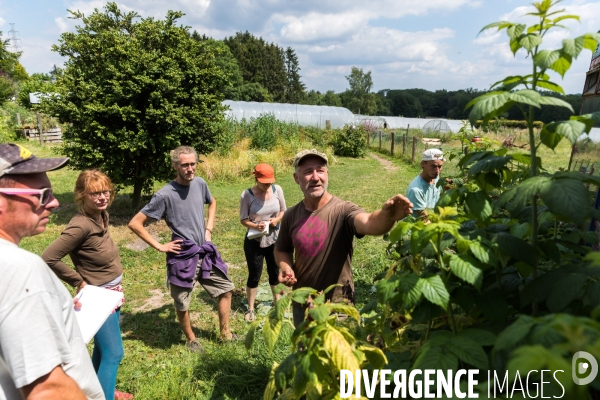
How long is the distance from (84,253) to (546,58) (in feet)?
10.2

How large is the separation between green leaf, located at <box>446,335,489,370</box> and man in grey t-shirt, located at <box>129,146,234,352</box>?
3.13 m

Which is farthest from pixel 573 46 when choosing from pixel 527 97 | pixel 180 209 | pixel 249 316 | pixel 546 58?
pixel 249 316

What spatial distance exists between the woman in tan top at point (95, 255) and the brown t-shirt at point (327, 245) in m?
1.50

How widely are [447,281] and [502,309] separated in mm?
172

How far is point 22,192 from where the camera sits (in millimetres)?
1509

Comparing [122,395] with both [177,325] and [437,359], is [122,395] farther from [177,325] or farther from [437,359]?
[437,359]

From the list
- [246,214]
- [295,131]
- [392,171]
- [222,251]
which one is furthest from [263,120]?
[246,214]

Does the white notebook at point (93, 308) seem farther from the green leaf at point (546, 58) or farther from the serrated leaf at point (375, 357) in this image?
the green leaf at point (546, 58)

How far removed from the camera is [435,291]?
1174 mm

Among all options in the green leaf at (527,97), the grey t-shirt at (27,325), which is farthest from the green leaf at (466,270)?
the grey t-shirt at (27,325)

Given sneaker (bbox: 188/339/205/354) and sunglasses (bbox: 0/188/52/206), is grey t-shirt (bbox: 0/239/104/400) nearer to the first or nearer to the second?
sunglasses (bbox: 0/188/52/206)

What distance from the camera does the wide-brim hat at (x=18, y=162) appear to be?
4.87ft

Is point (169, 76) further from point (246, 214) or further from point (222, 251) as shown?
point (246, 214)

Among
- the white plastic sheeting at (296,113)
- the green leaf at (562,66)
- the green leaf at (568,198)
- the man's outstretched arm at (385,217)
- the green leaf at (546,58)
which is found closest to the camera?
the green leaf at (568,198)
